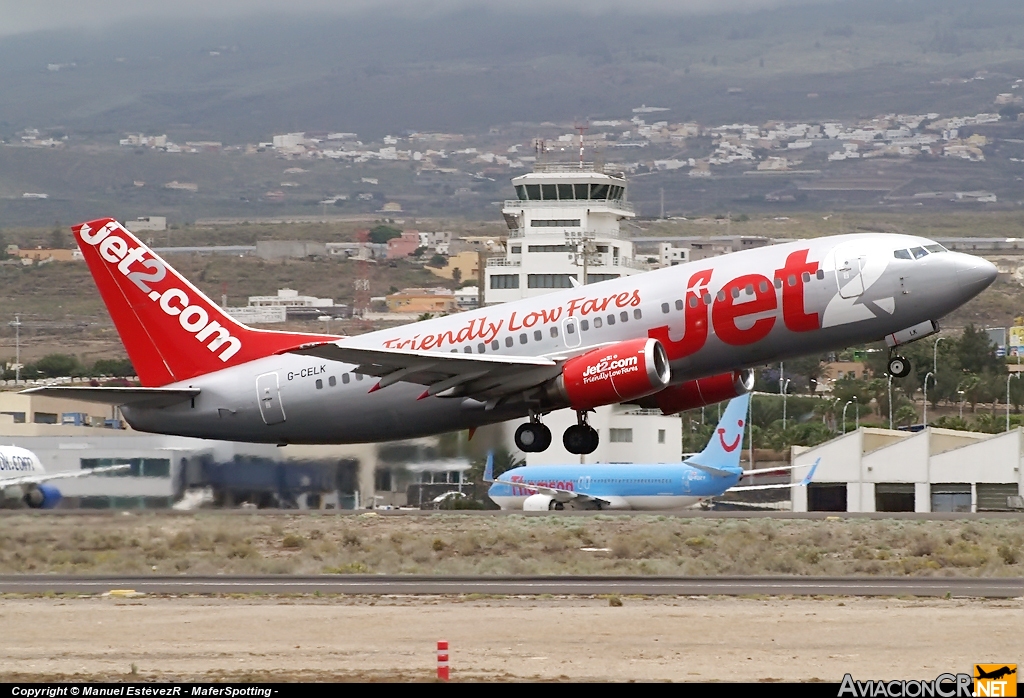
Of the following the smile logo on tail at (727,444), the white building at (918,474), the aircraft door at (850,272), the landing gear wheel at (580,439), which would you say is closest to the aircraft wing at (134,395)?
the landing gear wheel at (580,439)

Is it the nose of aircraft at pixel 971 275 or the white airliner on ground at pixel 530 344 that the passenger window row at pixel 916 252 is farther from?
the nose of aircraft at pixel 971 275

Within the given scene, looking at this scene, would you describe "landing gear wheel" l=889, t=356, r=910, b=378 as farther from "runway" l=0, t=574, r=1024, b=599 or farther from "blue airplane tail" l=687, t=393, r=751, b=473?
"blue airplane tail" l=687, t=393, r=751, b=473

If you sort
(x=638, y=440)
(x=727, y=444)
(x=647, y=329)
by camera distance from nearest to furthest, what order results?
1. (x=647, y=329)
2. (x=727, y=444)
3. (x=638, y=440)

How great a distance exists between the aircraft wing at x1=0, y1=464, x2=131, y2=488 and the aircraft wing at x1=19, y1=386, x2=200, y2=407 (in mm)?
9434

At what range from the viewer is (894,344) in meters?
38.4

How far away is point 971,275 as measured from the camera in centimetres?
3697

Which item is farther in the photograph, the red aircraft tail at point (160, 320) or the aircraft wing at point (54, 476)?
the aircraft wing at point (54, 476)

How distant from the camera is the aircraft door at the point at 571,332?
39.2 metres

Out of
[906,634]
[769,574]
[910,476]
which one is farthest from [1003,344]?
[906,634]

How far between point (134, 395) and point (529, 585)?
1116cm

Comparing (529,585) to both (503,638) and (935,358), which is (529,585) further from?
(935,358)

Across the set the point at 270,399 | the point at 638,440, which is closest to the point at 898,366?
the point at 270,399

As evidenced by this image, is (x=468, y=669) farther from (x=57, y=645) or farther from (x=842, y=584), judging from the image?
(x=842, y=584)

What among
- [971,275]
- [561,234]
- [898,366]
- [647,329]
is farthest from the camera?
[561,234]
